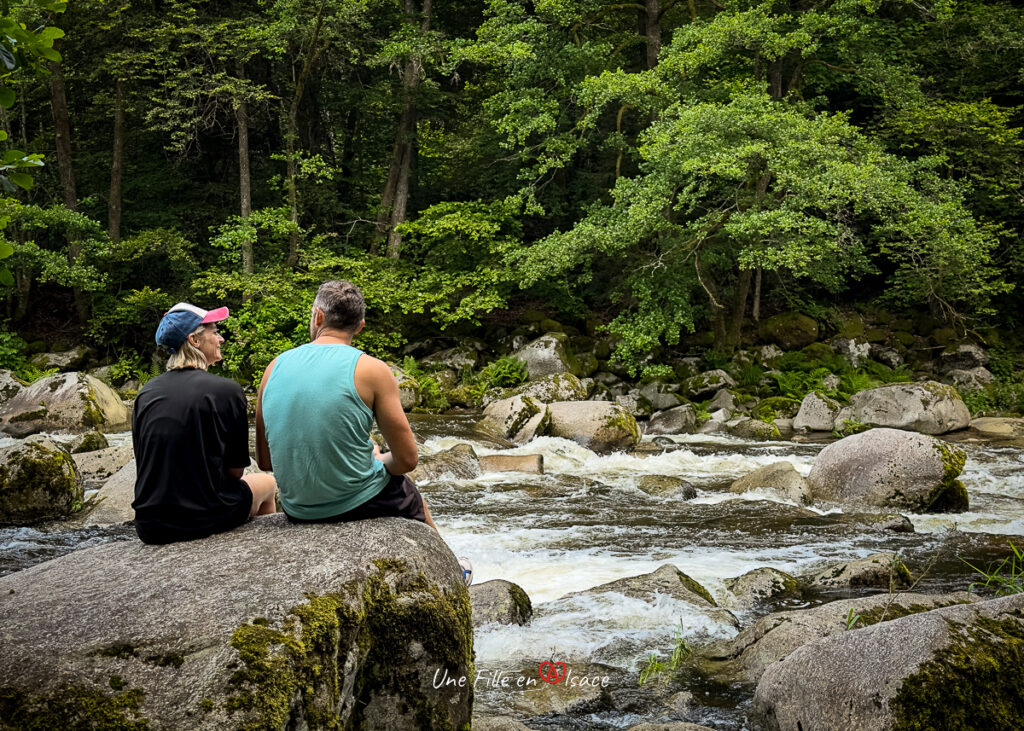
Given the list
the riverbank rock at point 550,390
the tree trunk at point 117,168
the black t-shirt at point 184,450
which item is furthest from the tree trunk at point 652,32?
the black t-shirt at point 184,450

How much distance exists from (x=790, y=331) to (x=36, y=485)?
60.8 ft

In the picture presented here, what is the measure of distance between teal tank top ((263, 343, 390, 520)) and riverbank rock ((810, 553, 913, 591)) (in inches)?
185

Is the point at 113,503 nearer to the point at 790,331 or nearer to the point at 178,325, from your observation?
the point at 178,325

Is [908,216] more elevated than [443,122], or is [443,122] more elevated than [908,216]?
[443,122]

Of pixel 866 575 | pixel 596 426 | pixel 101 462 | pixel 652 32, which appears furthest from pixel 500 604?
pixel 652 32

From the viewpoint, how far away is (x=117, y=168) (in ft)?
71.9

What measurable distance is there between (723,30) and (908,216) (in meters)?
5.59

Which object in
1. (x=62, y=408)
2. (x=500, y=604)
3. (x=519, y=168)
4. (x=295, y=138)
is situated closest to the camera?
(x=500, y=604)

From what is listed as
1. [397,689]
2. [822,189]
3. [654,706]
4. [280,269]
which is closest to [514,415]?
[822,189]

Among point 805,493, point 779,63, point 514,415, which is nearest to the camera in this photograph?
point 805,493

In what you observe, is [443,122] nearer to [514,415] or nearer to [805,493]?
[514,415]

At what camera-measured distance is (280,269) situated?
20.8 m

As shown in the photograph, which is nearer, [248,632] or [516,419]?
[248,632]

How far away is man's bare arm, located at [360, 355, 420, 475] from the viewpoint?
11.8 feet
